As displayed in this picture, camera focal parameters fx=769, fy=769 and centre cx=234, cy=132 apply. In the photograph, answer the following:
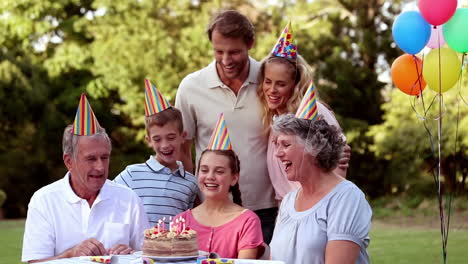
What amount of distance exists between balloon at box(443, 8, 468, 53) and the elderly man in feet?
11.2

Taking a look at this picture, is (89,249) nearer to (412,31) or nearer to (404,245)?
(412,31)

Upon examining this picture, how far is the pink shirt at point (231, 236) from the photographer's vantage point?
138 inches

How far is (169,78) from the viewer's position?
757 inches

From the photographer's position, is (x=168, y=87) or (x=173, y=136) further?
(x=168, y=87)

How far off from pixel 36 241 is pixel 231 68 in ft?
4.72

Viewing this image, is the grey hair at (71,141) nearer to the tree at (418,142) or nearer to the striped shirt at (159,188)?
the striped shirt at (159,188)

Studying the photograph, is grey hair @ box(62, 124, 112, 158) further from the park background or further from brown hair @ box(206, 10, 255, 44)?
the park background

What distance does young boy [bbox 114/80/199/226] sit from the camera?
4.01 meters

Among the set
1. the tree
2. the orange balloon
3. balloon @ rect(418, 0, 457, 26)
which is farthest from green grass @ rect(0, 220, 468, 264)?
balloon @ rect(418, 0, 457, 26)

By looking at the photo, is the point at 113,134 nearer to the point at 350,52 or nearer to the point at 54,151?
the point at 54,151

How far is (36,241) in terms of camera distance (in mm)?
3414

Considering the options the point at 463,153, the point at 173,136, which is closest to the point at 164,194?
the point at 173,136

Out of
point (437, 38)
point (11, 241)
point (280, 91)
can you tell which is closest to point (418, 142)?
point (11, 241)

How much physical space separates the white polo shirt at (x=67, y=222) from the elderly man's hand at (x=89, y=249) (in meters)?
0.14
